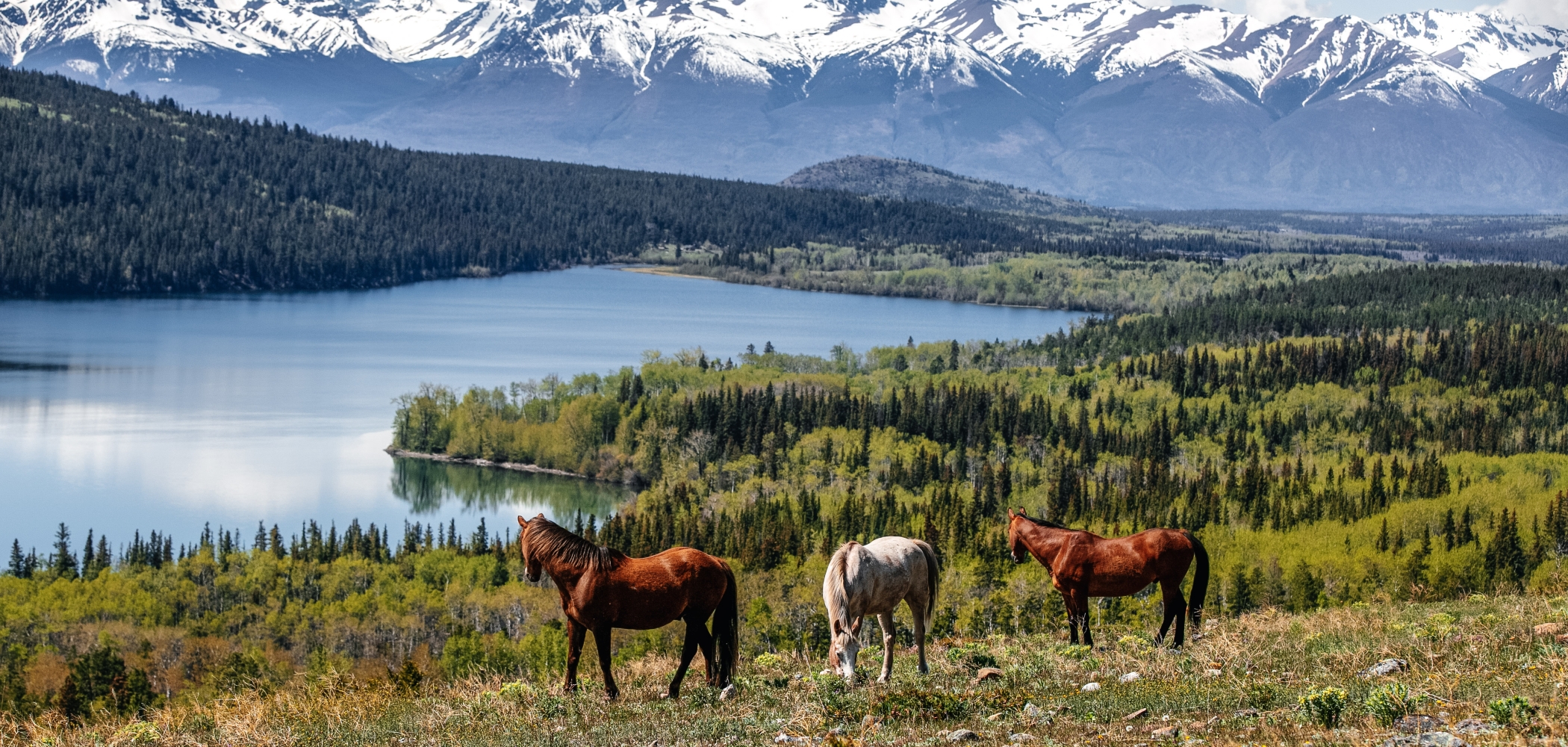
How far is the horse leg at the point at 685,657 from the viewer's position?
19.7 metres

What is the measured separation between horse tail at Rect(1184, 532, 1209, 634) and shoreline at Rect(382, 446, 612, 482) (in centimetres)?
10079

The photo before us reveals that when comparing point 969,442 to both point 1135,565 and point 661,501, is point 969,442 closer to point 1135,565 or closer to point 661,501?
point 661,501

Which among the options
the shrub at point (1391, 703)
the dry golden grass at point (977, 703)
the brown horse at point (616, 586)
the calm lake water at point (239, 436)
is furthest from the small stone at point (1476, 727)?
the calm lake water at point (239, 436)

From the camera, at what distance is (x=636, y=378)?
133 meters

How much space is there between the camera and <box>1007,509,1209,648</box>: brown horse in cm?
2209

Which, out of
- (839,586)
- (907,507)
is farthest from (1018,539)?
(907,507)

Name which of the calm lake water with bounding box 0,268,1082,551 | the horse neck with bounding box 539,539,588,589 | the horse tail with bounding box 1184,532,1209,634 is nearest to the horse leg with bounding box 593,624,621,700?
the horse neck with bounding box 539,539,588,589

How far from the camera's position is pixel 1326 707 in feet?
51.9

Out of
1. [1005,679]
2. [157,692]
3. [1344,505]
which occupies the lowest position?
[157,692]

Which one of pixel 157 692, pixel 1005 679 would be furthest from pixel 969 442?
pixel 1005 679

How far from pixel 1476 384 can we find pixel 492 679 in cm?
13308

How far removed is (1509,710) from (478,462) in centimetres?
11459

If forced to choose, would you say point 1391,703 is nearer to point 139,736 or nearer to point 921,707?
point 921,707

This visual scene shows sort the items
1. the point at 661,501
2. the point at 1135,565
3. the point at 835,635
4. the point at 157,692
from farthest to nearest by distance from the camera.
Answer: the point at 661,501 < the point at 157,692 < the point at 1135,565 < the point at 835,635
